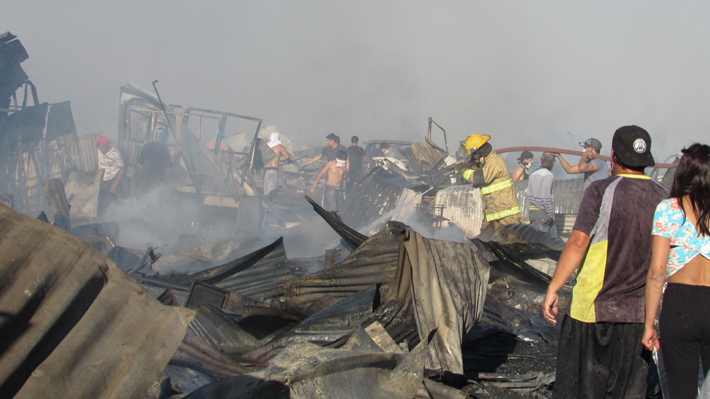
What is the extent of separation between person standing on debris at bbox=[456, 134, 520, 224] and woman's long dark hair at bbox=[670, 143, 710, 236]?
3378 millimetres

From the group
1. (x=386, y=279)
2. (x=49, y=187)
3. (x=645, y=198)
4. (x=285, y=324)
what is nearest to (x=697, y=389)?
(x=645, y=198)

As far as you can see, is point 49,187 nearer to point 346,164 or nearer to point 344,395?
point 346,164

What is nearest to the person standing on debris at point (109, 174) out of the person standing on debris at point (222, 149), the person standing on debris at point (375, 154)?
the person standing on debris at point (222, 149)

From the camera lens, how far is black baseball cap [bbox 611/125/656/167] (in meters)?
2.06

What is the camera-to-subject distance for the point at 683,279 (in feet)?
6.45

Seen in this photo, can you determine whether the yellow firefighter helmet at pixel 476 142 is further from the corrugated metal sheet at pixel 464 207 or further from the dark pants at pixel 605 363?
the dark pants at pixel 605 363

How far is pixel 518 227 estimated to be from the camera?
185 inches

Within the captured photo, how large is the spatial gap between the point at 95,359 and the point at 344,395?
2.79 ft

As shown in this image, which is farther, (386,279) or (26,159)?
(26,159)

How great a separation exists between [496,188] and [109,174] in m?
8.27

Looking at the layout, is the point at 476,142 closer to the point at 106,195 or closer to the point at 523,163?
the point at 523,163

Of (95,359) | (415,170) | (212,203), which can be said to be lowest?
(212,203)

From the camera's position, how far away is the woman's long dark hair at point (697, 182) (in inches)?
76.3

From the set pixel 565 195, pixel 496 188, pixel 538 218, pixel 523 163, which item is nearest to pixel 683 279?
pixel 496 188
